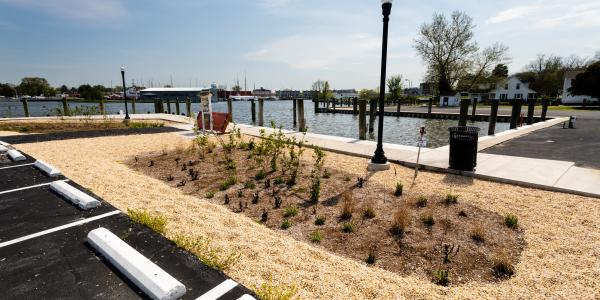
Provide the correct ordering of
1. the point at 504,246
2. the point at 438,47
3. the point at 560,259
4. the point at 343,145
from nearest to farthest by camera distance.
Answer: the point at 560,259 → the point at 504,246 → the point at 343,145 → the point at 438,47

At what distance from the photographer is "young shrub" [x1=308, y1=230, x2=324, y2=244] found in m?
4.44

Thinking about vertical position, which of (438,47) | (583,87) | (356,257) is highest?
(438,47)

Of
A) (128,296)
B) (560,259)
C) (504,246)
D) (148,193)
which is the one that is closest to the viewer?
(128,296)

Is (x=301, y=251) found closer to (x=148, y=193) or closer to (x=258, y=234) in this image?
(x=258, y=234)

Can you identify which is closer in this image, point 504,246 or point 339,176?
point 504,246

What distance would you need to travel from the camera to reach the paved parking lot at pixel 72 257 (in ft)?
9.26

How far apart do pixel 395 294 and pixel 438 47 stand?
197 ft

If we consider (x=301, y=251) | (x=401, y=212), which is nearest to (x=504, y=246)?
(x=401, y=212)

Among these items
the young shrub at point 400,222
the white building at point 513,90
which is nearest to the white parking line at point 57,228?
the young shrub at point 400,222

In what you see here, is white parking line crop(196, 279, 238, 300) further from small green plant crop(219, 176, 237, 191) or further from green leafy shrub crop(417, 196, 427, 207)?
green leafy shrub crop(417, 196, 427, 207)

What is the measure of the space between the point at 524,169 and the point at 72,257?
940 centimetres

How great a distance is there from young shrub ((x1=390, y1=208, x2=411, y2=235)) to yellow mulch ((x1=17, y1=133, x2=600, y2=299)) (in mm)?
1103

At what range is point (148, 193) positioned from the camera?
238 inches

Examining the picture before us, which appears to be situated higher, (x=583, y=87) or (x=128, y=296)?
(x=583, y=87)
